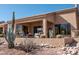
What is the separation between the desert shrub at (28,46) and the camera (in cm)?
768

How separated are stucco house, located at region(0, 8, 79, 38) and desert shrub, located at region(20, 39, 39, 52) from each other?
791 millimetres

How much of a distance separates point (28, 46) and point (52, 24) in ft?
9.36

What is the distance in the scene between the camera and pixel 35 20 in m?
10.4

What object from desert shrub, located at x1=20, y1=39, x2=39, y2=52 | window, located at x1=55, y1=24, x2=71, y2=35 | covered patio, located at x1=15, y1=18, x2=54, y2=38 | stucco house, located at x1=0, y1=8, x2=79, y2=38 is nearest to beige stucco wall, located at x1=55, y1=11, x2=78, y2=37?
stucco house, located at x1=0, y1=8, x2=79, y2=38

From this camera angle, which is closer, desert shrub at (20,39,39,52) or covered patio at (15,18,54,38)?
desert shrub at (20,39,39,52)

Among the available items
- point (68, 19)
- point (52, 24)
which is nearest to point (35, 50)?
point (52, 24)

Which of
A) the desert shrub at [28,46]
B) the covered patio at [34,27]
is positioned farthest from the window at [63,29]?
the desert shrub at [28,46]

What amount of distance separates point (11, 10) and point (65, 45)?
3.05 metres

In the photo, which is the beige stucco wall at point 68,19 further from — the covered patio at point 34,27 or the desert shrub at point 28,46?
the desert shrub at point 28,46

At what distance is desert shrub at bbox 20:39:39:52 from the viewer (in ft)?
25.2

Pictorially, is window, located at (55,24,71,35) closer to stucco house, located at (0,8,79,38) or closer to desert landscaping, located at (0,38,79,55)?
stucco house, located at (0,8,79,38)

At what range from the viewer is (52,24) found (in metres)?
10.1

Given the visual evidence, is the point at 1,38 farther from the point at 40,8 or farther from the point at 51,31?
the point at 51,31
